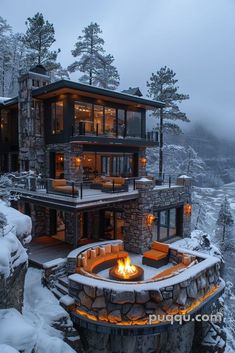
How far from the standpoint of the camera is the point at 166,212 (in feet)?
58.1

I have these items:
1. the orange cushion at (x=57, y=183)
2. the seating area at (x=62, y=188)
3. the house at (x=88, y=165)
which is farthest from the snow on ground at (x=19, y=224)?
the orange cushion at (x=57, y=183)

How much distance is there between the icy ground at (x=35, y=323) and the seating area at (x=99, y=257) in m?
1.68

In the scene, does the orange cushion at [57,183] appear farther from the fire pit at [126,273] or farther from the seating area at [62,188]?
the fire pit at [126,273]

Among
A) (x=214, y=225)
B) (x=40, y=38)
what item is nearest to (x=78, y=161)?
(x=40, y=38)

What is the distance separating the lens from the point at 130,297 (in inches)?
324

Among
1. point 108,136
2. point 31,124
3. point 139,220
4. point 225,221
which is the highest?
point 31,124

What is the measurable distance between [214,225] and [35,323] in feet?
136

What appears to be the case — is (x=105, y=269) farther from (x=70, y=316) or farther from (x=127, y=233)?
(x=127, y=233)

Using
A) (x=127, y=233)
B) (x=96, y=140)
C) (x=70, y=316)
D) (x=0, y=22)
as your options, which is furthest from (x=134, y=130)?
(x=0, y=22)

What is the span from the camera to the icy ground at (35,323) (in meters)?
5.14

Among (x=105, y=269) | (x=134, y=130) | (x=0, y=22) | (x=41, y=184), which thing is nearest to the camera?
(x=105, y=269)

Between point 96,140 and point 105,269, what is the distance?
25.3 ft

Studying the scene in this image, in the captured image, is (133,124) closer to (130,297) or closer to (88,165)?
(88,165)

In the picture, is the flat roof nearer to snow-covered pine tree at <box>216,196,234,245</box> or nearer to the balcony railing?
the balcony railing
